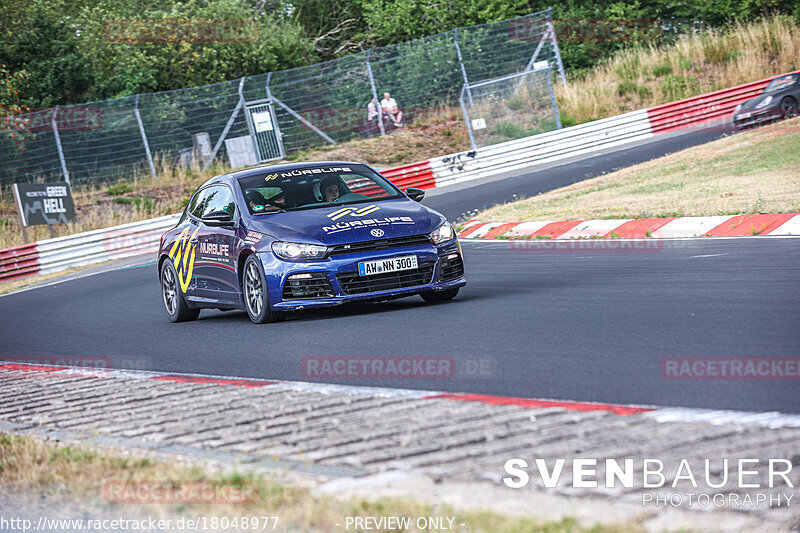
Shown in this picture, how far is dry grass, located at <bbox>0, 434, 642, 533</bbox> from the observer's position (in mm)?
3452

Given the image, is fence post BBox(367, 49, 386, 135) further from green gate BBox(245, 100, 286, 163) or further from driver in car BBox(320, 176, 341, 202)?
driver in car BBox(320, 176, 341, 202)

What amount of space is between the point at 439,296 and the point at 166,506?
6615 mm

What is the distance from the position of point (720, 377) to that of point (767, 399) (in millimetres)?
612

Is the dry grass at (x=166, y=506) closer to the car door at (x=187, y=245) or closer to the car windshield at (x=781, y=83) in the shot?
the car door at (x=187, y=245)

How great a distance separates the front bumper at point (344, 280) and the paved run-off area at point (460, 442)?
2.95m

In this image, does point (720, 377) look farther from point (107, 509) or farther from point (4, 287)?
point (4, 287)

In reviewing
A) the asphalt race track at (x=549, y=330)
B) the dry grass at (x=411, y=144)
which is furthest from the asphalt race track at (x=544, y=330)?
the dry grass at (x=411, y=144)

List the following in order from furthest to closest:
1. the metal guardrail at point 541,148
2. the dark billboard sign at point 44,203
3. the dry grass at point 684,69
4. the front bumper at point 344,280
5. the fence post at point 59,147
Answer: the dry grass at point 684,69
the metal guardrail at point 541,148
the fence post at point 59,147
the dark billboard sign at point 44,203
the front bumper at point 344,280

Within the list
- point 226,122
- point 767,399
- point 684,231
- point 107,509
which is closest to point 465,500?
point 107,509

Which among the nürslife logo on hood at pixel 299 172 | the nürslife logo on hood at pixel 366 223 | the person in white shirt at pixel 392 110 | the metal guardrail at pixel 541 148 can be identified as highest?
the person in white shirt at pixel 392 110

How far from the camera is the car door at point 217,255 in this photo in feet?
34.6

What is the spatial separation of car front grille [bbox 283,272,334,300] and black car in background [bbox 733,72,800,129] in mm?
21131

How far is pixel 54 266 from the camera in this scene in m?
24.9

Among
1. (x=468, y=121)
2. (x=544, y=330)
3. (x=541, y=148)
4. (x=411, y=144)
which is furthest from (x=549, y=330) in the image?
(x=411, y=144)
